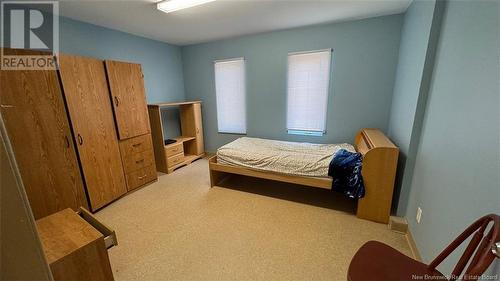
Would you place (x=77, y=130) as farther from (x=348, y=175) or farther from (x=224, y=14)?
(x=348, y=175)

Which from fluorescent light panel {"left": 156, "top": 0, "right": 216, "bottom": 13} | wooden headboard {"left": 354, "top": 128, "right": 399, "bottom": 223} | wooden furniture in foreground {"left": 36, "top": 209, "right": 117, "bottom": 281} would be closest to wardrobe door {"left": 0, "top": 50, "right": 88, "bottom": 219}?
wooden furniture in foreground {"left": 36, "top": 209, "right": 117, "bottom": 281}

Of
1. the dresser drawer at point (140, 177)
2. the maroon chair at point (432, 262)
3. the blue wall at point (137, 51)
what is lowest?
the dresser drawer at point (140, 177)

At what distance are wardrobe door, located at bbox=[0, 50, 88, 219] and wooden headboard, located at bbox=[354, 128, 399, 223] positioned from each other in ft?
10.6

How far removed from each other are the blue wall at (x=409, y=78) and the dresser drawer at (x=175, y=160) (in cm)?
344

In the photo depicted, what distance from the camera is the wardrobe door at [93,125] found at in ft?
7.11

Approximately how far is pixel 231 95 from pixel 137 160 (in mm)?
2080

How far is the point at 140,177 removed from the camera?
306cm

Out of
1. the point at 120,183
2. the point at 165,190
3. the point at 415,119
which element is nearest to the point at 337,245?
the point at 415,119

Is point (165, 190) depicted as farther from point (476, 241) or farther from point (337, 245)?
point (476, 241)

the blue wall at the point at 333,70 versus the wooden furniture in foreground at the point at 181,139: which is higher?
the blue wall at the point at 333,70

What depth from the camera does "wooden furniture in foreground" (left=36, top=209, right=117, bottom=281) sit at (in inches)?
45.5

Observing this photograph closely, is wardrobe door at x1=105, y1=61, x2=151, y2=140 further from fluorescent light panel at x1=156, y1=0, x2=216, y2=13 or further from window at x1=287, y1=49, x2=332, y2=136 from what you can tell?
window at x1=287, y1=49, x2=332, y2=136

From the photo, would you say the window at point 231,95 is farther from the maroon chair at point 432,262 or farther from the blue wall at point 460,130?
the maroon chair at point 432,262

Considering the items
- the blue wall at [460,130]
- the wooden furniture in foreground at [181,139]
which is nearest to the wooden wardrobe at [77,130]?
the wooden furniture in foreground at [181,139]
